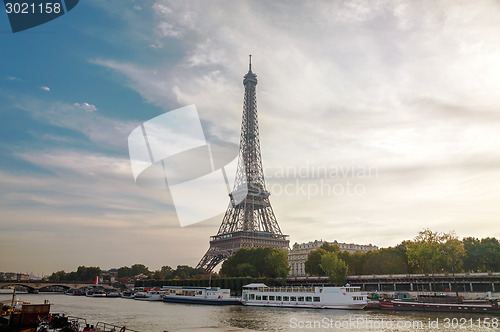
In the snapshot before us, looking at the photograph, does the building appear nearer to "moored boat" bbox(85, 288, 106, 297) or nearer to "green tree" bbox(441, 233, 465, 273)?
"moored boat" bbox(85, 288, 106, 297)

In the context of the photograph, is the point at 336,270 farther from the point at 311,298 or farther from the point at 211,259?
the point at 211,259

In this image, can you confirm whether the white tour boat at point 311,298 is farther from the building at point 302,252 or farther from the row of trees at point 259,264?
the building at point 302,252

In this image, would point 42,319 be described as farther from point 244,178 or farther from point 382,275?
point 244,178

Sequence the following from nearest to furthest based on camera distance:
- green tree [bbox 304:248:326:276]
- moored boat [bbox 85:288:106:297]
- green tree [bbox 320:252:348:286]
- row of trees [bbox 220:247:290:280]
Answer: green tree [bbox 320:252:348:286] → row of trees [bbox 220:247:290:280] → green tree [bbox 304:248:326:276] → moored boat [bbox 85:288:106:297]

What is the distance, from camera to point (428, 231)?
255 ft

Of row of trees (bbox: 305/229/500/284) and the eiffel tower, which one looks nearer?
row of trees (bbox: 305/229/500/284)

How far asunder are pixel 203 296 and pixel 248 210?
213 ft

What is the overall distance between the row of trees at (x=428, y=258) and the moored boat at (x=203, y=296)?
25861mm

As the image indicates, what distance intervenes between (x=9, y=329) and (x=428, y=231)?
Result: 7219 centimetres

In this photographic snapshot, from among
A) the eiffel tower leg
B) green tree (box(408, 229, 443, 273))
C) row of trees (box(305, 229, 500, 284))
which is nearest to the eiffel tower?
the eiffel tower leg

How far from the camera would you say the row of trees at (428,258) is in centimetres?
7731

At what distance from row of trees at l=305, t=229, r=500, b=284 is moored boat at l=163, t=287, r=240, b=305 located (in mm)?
25861

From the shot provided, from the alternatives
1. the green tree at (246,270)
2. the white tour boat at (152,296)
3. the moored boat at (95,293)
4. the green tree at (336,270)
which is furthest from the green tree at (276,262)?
the moored boat at (95,293)

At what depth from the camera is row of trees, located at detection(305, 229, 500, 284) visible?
7731cm
